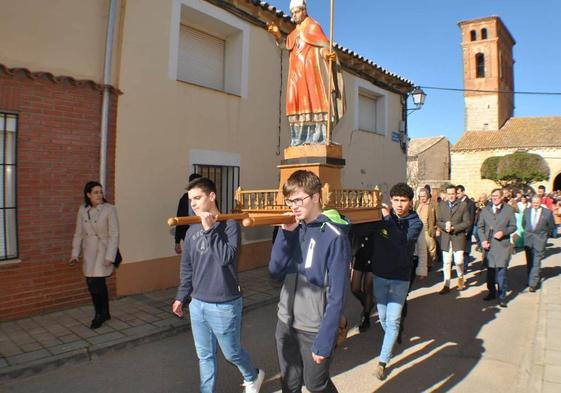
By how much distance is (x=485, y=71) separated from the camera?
125 ft

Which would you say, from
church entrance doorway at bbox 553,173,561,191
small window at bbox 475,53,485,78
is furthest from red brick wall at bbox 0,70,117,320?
small window at bbox 475,53,485,78

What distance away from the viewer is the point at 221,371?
11.8 ft

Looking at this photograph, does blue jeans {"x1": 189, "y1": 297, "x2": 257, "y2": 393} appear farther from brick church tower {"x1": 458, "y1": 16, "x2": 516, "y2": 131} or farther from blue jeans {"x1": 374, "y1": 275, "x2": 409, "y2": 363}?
brick church tower {"x1": 458, "y1": 16, "x2": 516, "y2": 131}

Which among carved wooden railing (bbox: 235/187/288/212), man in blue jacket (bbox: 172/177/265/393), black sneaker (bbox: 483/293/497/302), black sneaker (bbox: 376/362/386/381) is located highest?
carved wooden railing (bbox: 235/187/288/212)

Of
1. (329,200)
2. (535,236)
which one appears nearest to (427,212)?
(535,236)

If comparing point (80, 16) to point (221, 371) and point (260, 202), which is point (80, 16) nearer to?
point (260, 202)

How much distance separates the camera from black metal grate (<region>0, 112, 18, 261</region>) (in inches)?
189

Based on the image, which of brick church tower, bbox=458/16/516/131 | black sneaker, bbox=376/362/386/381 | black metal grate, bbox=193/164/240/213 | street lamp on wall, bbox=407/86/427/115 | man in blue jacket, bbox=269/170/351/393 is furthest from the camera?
brick church tower, bbox=458/16/516/131

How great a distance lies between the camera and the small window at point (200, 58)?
7.17m

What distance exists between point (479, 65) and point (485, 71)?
128 centimetres

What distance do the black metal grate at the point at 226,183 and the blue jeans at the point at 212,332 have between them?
4.98 metres

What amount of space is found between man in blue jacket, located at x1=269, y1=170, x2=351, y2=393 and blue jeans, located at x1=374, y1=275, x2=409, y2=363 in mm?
1413

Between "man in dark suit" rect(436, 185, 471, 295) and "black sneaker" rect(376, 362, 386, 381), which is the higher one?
"man in dark suit" rect(436, 185, 471, 295)

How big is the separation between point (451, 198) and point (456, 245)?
86 cm
